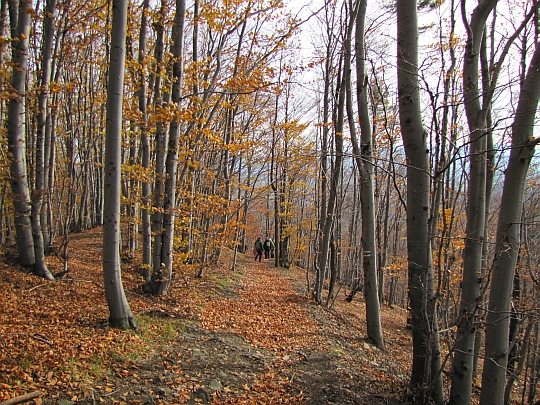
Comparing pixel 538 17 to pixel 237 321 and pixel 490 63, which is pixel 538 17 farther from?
pixel 237 321

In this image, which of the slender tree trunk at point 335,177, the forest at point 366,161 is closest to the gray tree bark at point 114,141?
the forest at point 366,161

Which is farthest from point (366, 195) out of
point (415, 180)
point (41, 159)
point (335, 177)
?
point (41, 159)

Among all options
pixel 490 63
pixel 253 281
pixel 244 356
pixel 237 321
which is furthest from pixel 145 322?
pixel 490 63

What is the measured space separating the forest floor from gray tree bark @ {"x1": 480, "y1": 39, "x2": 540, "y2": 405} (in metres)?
1.02

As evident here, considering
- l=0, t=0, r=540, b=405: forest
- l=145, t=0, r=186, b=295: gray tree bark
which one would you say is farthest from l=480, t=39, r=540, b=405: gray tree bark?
l=145, t=0, r=186, b=295: gray tree bark

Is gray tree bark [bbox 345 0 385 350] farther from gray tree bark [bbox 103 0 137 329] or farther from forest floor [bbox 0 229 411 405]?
gray tree bark [bbox 103 0 137 329]

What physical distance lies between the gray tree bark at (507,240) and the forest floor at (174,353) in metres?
1.02

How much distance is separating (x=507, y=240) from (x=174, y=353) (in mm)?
4331

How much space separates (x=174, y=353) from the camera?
451cm

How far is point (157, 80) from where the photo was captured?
7.15 meters

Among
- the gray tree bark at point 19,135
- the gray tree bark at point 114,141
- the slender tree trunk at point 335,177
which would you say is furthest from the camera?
the slender tree trunk at point 335,177

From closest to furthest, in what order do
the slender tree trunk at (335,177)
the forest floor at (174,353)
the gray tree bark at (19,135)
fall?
the forest floor at (174,353) < the gray tree bark at (19,135) < the slender tree trunk at (335,177)

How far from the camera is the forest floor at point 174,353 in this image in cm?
336

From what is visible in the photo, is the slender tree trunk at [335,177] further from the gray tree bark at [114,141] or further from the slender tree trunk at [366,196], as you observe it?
the gray tree bark at [114,141]
